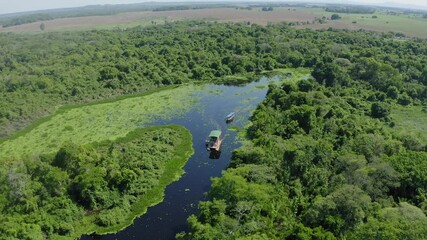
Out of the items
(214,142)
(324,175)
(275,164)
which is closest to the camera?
(324,175)

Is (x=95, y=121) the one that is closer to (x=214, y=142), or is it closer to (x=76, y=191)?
(x=214, y=142)

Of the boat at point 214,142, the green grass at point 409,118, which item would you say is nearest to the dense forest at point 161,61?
the green grass at point 409,118

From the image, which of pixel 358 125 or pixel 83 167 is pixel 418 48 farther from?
pixel 83 167

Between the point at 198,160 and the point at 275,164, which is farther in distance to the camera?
the point at 198,160

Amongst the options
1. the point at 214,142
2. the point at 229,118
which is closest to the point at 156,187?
the point at 214,142

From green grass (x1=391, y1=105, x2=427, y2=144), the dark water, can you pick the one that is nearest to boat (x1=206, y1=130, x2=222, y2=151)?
the dark water
